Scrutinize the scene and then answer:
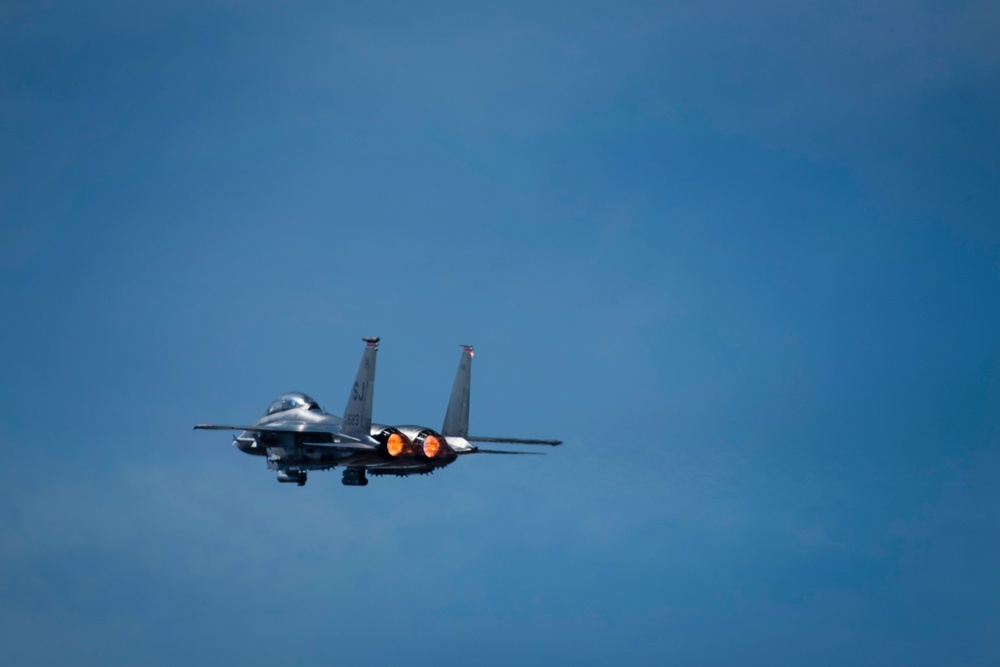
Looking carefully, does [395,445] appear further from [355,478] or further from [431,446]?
[355,478]

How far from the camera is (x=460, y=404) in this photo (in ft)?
222

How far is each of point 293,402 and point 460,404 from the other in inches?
349

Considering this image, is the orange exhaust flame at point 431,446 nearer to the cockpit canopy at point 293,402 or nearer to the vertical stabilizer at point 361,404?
the vertical stabilizer at point 361,404

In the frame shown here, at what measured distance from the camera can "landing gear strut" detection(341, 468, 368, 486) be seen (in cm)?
6425

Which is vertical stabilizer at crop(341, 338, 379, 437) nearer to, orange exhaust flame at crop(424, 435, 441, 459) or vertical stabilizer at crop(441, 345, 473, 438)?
orange exhaust flame at crop(424, 435, 441, 459)

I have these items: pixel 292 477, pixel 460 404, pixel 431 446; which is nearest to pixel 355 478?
pixel 292 477

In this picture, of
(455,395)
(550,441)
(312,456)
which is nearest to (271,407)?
(312,456)

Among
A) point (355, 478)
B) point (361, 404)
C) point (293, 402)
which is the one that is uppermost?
point (293, 402)

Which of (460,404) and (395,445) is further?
(460,404)

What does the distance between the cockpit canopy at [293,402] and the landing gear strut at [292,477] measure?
3466mm

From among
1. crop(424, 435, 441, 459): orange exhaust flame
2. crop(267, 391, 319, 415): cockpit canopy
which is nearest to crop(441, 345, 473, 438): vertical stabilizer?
crop(424, 435, 441, 459): orange exhaust flame

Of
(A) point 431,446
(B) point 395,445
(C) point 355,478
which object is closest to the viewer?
(B) point 395,445

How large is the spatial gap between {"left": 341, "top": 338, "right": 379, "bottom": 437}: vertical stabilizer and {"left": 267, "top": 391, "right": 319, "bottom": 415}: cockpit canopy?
4203 millimetres

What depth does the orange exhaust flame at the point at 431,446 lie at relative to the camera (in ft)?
203
